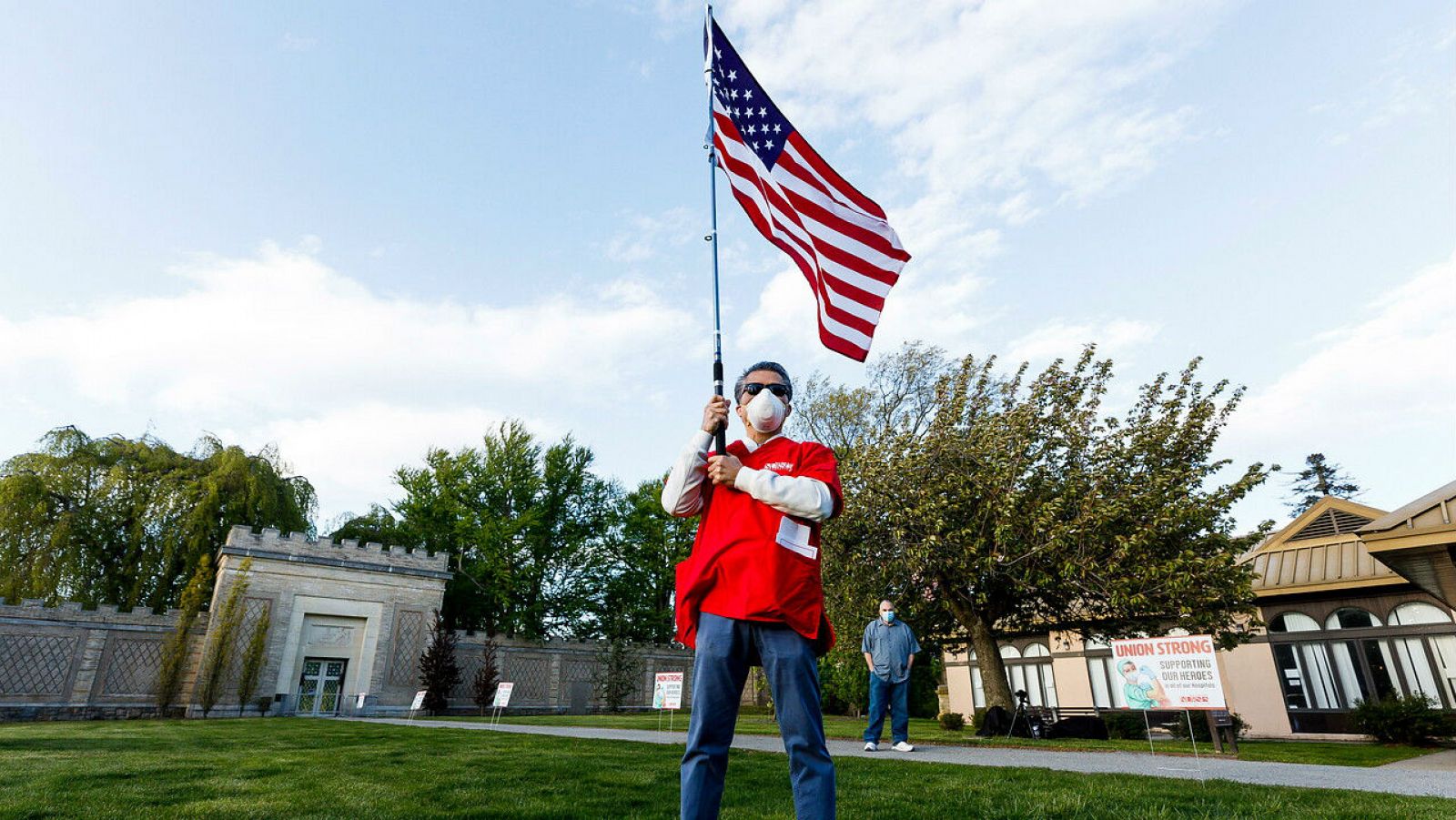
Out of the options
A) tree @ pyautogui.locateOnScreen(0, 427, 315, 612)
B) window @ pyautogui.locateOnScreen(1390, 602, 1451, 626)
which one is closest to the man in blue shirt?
window @ pyautogui.locateOnScreen(1390, 602, 1451, 626)

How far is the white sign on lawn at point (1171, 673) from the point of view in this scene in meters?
7.37

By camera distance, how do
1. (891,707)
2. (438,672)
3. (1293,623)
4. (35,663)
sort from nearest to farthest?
1. (891,707)
2. (1293,623)
3. (35,663)
4. (438,672)

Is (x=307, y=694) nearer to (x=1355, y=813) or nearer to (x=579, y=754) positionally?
(x=579, y=754)

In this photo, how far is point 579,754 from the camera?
7.32 meters

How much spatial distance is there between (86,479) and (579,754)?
2827 centimetres

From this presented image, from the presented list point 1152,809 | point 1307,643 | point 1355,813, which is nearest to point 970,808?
point 1152,809

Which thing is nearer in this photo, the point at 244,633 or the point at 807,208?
the point at 807,208

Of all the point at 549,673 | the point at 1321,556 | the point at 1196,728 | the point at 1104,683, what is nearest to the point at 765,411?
the point at 1196,728

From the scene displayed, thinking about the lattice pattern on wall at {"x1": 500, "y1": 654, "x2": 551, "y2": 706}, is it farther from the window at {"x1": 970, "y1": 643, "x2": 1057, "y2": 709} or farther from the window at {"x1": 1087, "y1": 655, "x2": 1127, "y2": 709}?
the window at {"x1": 1087, "y1": 655, "x2": 1127, "y2": 709}

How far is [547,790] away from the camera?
16.3ft

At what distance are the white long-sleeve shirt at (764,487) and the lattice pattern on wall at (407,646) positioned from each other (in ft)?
88.4

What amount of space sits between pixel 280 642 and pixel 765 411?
2717 cm

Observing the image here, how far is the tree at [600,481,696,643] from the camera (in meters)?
35.4

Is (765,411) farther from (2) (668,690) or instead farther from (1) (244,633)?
(1) (244,633)
